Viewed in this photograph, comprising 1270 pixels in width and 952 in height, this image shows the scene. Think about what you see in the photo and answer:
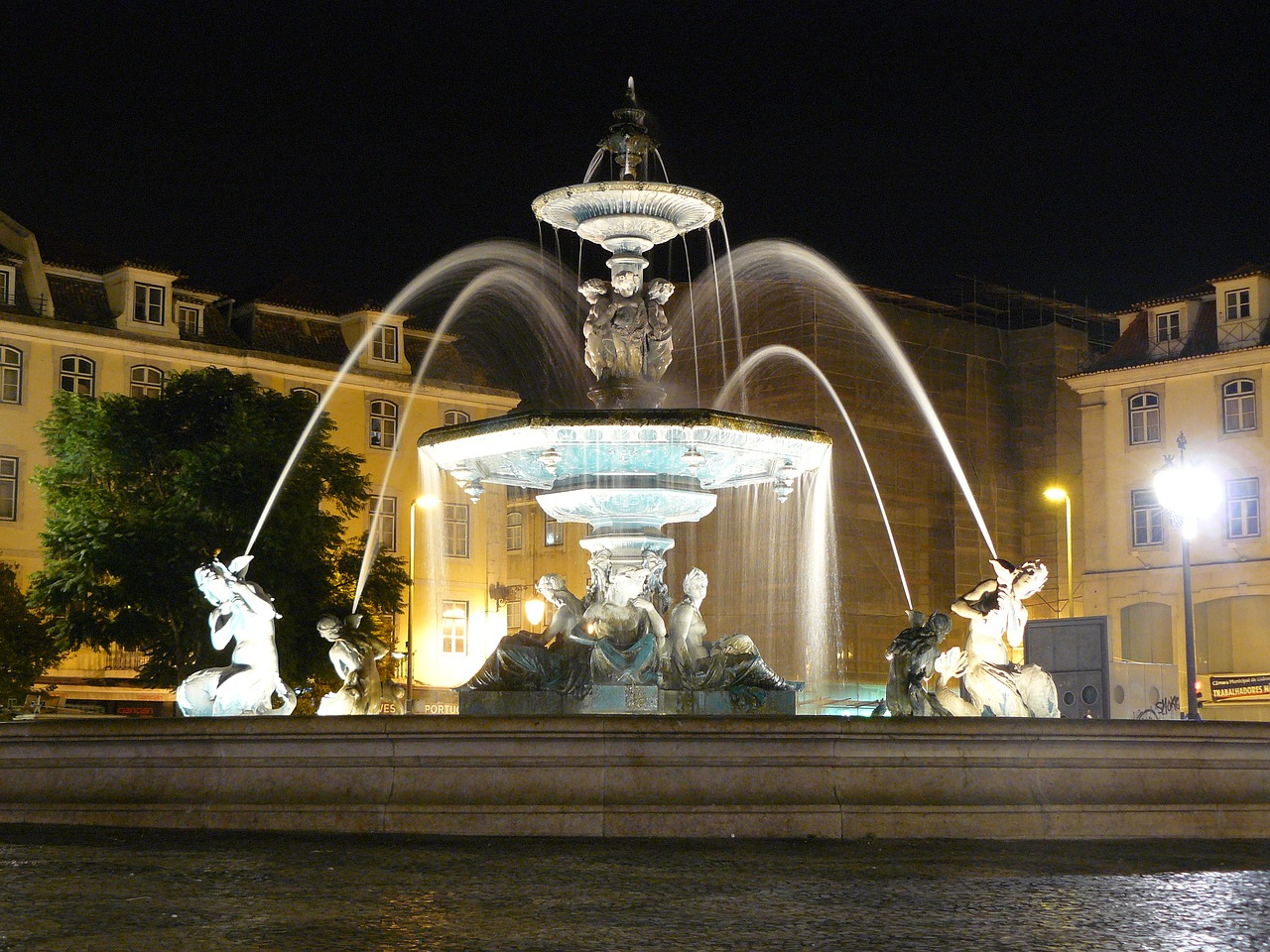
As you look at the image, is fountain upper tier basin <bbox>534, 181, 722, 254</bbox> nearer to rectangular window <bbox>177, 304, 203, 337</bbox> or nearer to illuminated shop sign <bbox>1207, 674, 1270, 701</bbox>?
rectangular window <bbox>177, 304, 203, 337</bbox>

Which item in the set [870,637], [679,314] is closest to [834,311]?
[679,314]

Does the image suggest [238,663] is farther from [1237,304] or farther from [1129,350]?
[1129,350]

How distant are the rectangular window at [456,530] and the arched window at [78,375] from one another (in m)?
11.1

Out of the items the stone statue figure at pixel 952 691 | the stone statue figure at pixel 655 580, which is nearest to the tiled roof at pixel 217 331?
the stone statue figure at pixel 655 580

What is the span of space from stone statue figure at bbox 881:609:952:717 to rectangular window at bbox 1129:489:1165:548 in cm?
4052

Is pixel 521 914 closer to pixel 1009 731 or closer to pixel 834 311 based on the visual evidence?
pixel 1009 731

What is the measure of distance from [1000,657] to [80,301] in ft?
123

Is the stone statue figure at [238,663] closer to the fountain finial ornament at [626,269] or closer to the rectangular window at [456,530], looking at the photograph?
the fountain finial ornament at [626,269]

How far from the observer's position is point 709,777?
1169cm

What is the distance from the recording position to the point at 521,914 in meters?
8.36

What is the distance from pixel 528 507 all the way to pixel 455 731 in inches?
1898

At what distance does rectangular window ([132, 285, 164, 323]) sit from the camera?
47.9 metres

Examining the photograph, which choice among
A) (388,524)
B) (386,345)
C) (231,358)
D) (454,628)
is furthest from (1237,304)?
(231,358)

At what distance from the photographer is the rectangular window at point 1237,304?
50.7m
